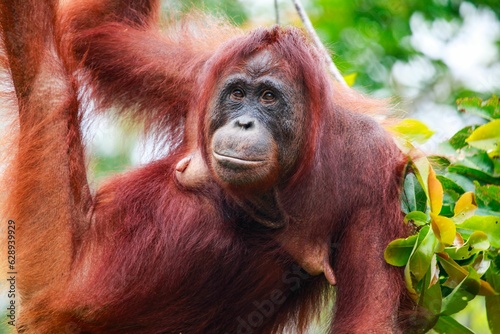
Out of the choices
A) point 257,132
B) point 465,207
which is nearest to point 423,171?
point 465,207

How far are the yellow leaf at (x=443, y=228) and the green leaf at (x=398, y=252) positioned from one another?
15 cm

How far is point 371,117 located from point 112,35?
1782 mm

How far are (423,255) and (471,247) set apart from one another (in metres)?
0.31

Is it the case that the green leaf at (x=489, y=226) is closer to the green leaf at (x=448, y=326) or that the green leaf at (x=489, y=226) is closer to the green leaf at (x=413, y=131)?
the green leaf at (x=448, y=326)

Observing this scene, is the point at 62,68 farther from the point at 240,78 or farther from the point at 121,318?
the point at 121,318

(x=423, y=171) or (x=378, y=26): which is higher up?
(x=378, y=26)

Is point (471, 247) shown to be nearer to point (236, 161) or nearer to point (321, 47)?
point (236, 161)

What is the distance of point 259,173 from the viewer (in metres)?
4.09

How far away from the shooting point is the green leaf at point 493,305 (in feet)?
Answer: 13.7

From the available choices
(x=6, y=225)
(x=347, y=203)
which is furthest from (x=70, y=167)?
(x=347, y=203)

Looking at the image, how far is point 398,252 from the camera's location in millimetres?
4188

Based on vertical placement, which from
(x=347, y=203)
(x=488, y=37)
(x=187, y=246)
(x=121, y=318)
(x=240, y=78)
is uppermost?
A: (x=488, y=37)

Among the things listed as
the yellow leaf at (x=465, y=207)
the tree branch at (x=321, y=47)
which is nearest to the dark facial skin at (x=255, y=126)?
the tree branch at (x=321, y=47)

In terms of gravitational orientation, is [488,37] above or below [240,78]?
above
